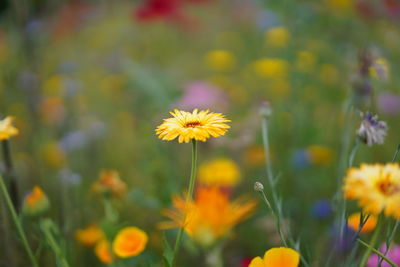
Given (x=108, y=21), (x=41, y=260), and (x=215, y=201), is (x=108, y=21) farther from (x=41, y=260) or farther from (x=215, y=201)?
(x=215, y=201)

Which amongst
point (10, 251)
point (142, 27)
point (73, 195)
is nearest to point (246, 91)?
point (73, 195)

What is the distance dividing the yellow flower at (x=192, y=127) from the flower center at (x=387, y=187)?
0.52 ft

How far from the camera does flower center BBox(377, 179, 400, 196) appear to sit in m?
0.36

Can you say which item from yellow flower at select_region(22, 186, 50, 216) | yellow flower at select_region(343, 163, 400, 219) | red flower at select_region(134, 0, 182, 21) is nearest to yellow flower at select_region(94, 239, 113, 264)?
yellow flower at select_region(22, 186, 50, 216)

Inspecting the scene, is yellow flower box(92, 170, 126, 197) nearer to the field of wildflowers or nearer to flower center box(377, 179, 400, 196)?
the field of wildflowers

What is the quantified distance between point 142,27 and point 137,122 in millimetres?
1176

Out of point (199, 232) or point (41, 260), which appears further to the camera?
point (41, 260)

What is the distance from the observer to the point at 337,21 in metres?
1.25

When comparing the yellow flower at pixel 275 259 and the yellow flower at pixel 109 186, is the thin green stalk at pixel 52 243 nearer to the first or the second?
the yellow flower at pixel 109 186

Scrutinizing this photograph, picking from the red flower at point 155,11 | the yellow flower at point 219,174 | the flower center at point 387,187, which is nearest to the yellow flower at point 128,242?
the flower center at point 387,187

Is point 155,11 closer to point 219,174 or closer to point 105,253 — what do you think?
point 219,174

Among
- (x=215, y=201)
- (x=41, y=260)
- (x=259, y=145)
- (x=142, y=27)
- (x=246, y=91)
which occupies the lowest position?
(x=41, y=260)

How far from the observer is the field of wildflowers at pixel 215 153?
1.56 feet

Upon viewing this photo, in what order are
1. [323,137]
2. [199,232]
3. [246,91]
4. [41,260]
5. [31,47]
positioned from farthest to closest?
[246,91], [323,137], [31,47], [41,260], [199,232]
